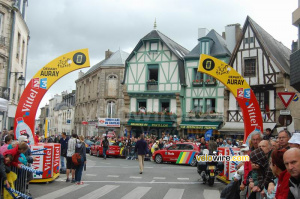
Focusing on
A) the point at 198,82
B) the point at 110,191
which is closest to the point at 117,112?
the point at 198,82

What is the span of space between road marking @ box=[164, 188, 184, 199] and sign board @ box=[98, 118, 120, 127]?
25.2 m

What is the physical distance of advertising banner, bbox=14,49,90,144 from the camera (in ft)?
37.2

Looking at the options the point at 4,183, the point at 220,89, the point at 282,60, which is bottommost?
the point at 4,183

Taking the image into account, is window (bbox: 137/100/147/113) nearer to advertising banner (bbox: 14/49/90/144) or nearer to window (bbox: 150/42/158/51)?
window (bbox: 150/42/158/51)

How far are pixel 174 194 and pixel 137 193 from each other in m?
1.03

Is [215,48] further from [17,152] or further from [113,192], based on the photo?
[17,152]

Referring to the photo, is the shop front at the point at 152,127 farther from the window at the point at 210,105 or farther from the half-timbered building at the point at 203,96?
the window at the point at 210,105

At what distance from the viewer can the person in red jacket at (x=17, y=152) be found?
22.5 ft

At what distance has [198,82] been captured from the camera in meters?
29.6

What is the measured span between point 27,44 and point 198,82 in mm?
14766

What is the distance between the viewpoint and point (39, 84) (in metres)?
11.6

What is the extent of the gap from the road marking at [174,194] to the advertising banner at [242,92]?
148 inches

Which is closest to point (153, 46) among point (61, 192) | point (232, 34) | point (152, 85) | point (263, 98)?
point (152, 85)

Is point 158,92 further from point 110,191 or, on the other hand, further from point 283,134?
point 283,134
